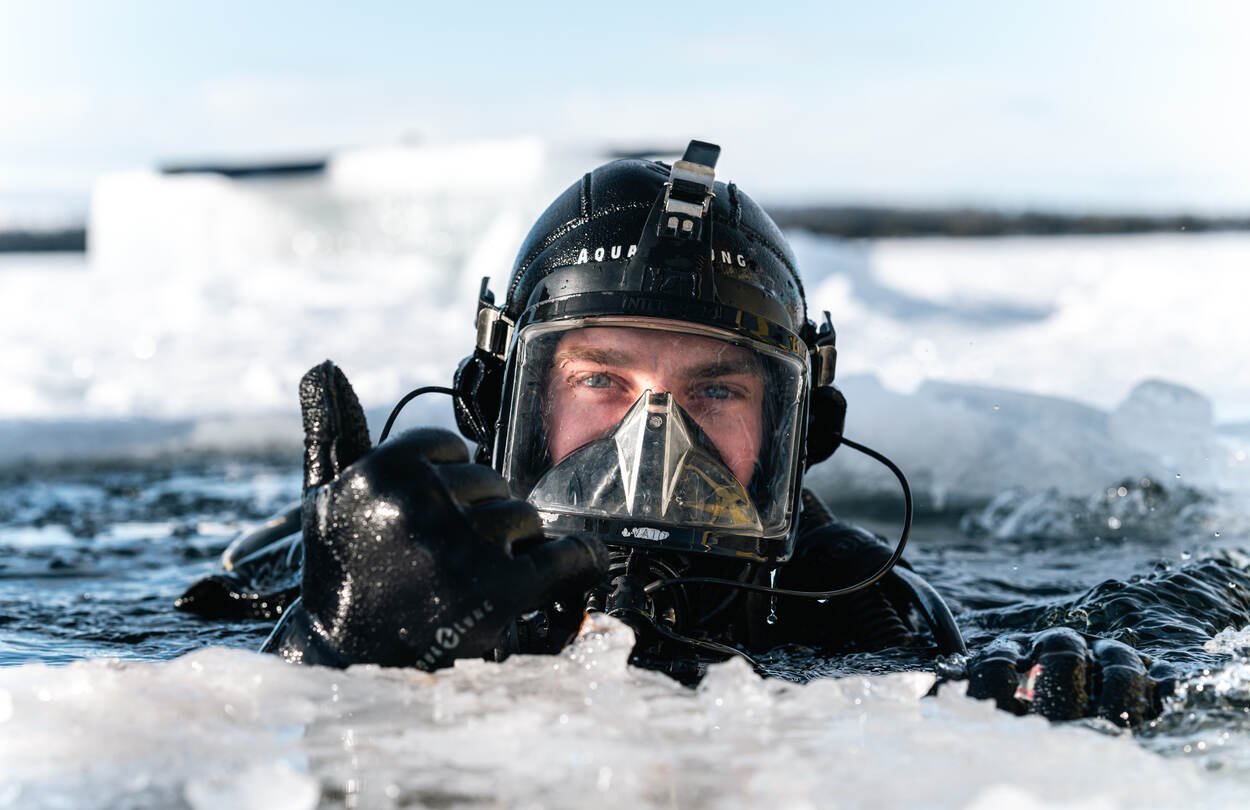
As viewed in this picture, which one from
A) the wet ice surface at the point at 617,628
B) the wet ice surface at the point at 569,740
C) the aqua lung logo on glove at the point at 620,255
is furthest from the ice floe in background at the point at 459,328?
the wet ice surface at the point at 569,740

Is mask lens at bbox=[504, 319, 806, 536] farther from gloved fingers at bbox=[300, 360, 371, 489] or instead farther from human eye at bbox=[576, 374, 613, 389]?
gloved fingers at bbox=[300, 360, 371, 489]

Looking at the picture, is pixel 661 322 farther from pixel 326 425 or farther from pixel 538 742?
pixel 538 742

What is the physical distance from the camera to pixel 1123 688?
208cm

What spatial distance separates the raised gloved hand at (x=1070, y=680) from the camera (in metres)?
2.06

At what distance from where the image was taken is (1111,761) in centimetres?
178

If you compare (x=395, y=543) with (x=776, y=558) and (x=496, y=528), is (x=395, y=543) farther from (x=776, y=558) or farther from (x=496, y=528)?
(x=776, y=558)

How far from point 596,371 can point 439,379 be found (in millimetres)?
6711

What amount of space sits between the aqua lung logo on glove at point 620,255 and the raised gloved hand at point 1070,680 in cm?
112

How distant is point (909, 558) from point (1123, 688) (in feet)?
9.53

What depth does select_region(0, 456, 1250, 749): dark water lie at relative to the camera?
3.17 m

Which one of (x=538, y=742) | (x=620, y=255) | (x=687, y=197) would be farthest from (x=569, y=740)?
(x=687, y=197)

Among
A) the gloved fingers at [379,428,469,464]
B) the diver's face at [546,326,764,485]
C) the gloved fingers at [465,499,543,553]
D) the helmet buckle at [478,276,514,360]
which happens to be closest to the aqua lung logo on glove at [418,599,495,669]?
the gloved fingers at [465,499,543,553]

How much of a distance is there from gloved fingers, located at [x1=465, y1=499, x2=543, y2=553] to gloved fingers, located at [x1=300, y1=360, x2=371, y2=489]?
29cm

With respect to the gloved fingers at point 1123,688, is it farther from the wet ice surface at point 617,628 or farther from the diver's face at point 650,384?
the diver's face at point 650,384
